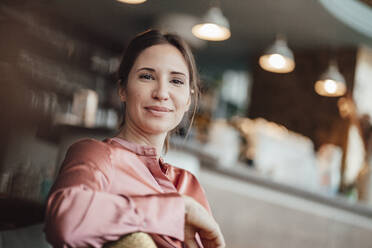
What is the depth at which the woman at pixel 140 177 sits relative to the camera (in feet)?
2.50

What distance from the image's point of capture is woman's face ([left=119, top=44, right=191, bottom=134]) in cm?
104

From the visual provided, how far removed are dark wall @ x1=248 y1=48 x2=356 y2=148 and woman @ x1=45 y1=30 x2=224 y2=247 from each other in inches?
187

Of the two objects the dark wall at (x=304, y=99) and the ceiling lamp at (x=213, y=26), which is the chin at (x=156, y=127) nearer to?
the ceiling lamp at (x=213, y=26)

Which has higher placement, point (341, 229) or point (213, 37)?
point (213, 37)

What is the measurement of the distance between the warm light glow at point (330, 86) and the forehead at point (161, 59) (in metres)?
3.75

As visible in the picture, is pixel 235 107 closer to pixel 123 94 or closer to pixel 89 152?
pixel 123 94

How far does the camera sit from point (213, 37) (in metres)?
3.84

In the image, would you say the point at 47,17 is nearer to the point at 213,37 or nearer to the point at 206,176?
the point at 213,37

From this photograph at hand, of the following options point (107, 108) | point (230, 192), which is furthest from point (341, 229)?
point (107, 108)

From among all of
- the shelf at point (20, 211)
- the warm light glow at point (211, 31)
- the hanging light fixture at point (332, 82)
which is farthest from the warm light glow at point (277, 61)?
the shelf at point (20, 211)

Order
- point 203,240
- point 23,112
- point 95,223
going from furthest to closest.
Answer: point 23,112 → point 203,240 → point 95,223

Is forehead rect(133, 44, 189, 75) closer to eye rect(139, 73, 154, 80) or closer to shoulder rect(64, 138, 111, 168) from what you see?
eye rect(139, 73, 154, 80)

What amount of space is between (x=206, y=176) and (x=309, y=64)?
3.57m

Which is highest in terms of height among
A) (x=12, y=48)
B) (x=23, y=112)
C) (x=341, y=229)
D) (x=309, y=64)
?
(x=309, y=64)
